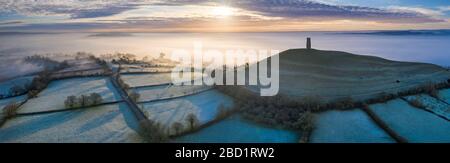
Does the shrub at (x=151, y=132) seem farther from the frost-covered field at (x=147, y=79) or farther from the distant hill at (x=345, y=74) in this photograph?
the frost-covered field at (x=147, y=79)

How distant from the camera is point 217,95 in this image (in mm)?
20719

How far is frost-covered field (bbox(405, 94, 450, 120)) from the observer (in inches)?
616

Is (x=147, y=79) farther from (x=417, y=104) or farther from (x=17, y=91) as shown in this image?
(x=417, y=104)

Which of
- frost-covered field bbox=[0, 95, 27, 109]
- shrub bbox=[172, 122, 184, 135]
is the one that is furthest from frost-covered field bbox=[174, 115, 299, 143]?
frost-covered field bbox=[0, 95, 27, 109]

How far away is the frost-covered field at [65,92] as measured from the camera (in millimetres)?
18145

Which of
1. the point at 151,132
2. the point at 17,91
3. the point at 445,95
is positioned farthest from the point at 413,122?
the point at 17,91

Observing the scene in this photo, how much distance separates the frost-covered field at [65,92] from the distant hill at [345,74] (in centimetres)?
947

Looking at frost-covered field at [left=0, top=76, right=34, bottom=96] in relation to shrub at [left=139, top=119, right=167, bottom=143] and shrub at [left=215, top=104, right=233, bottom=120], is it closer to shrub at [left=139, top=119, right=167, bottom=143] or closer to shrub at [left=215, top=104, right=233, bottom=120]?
shrub at [left=139, top=119, right=167, bottom=143]

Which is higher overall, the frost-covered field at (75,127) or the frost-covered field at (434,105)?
the frost-covered field at (434,105)

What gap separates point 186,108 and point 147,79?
31.4ft

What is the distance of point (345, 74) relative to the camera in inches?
958

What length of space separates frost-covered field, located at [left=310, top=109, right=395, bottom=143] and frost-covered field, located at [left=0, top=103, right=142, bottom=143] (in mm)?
7164

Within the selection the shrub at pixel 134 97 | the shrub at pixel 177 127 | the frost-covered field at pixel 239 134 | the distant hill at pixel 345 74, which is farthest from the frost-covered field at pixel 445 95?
the shrub at pixel 134 97
